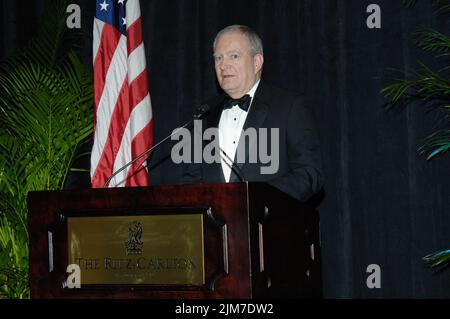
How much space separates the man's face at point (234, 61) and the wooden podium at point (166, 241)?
90 cm

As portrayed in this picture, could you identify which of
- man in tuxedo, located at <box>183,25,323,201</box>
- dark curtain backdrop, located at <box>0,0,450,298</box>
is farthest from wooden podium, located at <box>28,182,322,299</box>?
dark curtain backdrop, located at <box>0,0,450,298</box>

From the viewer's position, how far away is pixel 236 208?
2078 mm

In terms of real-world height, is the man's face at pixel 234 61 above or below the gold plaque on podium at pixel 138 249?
above

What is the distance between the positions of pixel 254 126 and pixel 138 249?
0.97m

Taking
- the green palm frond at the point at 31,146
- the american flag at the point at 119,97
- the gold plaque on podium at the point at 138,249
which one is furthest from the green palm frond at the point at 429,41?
the gold plaque on podium at the point at 138,249

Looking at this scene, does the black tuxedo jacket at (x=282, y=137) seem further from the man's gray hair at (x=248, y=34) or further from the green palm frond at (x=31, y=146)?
the green palm frond at (x=31, y=146)

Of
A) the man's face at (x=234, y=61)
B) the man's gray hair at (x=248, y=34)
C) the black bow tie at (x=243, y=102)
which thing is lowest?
the black bow tie at (x=243, y=102)

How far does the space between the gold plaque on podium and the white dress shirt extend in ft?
3.24

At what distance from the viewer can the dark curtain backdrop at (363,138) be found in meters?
4.29

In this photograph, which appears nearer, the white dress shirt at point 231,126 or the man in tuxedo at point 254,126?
the man in tuxedo at point 254,126

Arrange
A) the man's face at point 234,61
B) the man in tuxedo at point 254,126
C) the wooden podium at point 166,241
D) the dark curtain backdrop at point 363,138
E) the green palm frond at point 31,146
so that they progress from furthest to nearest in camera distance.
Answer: the dark curtain backdrop at point 363,138 → the green palm frond at point 31,146 → the man's face at point 234,61 → the man in tuxedo at point 254,126 → the wooden podium at point 166,241

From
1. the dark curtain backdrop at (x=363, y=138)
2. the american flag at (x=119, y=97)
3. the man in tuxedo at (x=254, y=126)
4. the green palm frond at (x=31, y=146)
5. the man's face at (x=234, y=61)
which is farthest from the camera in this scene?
the dark curtain backdrop at (x=363, y=138)

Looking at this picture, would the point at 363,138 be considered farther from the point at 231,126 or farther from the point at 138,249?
the point at 138,249
